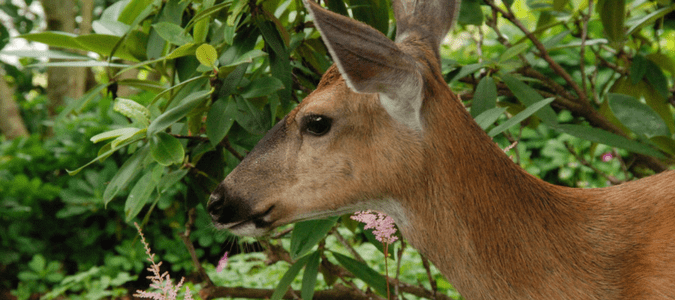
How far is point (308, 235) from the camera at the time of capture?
6.10 ft

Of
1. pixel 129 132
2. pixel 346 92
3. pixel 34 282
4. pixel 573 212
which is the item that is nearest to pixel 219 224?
pixel 129 132

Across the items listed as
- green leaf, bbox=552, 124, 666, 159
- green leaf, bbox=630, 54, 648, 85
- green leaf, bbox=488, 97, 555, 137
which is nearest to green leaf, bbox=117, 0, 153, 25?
green leaf, bbox=488, 97, 555, 137

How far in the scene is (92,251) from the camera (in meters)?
4.87

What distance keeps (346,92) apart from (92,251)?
4077mm

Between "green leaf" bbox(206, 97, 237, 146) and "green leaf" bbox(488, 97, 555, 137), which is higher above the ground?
"green leaf" bbox(206, 97, 237, 146)

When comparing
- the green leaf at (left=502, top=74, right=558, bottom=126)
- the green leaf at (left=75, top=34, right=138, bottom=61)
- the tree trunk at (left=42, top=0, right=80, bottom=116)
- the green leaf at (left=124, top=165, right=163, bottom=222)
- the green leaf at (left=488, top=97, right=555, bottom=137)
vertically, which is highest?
the tree trunk at (left=42, top=0, right=80, bottom=116)

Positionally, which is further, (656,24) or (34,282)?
(34,282)

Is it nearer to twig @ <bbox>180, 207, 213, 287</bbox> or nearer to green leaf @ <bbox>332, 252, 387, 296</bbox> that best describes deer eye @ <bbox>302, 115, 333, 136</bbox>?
green leaf @ <bbox>332, 252, 387, 296</bbox>

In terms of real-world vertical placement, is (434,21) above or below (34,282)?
below

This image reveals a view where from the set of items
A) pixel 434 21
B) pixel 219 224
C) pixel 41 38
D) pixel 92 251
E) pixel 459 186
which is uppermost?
pixel 92 251

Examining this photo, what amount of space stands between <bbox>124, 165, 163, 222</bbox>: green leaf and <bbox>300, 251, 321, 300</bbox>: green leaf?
0.63 metres

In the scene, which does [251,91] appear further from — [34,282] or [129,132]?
[34,282]

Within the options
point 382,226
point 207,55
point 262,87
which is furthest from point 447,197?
point 207,55

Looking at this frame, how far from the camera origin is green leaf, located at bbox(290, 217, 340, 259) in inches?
72.2
